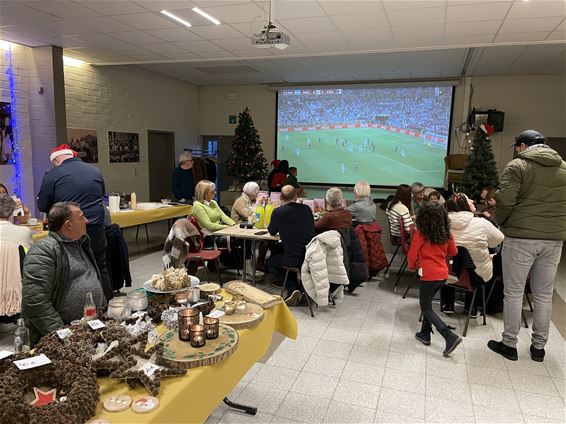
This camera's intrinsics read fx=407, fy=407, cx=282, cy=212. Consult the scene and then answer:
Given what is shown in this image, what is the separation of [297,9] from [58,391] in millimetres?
4029

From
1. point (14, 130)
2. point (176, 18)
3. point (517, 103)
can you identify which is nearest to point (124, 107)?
point (14, 130)

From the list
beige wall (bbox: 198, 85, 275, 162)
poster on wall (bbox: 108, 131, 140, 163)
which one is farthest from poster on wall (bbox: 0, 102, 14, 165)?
beige wall (bbox: 198, 85, 275, 162)

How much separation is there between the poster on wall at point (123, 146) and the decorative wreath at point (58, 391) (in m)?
6.86

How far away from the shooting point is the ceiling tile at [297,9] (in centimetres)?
401

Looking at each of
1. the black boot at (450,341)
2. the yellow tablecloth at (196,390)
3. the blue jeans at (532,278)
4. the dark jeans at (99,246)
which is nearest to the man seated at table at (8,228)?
the dark jeans at (99,246)

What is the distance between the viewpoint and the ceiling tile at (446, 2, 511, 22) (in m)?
3.98

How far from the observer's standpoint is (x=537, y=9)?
13.3ft

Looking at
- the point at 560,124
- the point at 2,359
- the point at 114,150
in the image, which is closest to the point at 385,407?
the point at 2,359

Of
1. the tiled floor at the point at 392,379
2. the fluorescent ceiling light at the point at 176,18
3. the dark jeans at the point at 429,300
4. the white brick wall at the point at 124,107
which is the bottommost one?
the tiled floor at the point at 392,379

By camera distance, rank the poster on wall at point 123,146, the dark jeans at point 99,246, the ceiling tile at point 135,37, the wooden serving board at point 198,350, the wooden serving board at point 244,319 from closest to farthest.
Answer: the wooden serving board at point 198,350
the wooden serving board at point 244,319
the dark jeans at point 99,246
the ceiling tile at point 135,37
the poster on wall at point 123,146

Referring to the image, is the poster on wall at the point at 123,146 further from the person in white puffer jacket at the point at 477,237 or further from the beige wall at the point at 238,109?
the person in white puffer jacket at the point at 477,237

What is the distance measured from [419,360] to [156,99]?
761 cm

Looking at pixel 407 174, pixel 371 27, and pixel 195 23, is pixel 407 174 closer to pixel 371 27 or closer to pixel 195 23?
pixel 371 27

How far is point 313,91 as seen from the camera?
30.7 ft
